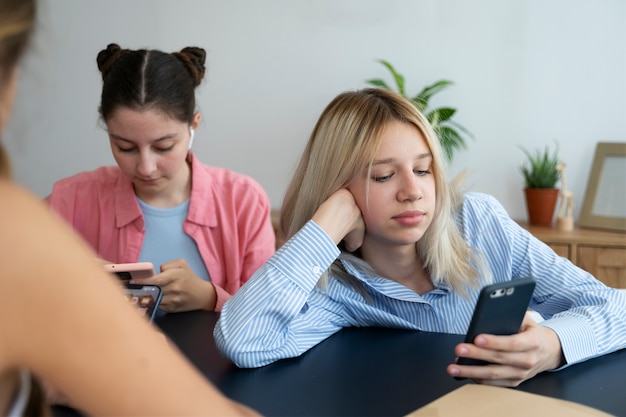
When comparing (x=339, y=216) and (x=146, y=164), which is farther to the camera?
(x=146, y=164)

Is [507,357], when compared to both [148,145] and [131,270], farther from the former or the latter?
[148,145]

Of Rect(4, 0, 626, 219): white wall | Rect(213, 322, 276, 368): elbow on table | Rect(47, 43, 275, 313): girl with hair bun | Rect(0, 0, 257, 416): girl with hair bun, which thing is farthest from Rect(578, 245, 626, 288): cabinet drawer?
Rect(0, 0, 257, 416): girl with hair bun

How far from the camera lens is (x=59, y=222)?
56 cm

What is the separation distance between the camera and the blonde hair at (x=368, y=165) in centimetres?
155

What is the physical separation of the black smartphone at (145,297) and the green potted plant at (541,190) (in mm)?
2403

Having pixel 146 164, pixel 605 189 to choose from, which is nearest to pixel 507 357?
pixel 146 164

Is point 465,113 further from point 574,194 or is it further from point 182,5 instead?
point 182,5

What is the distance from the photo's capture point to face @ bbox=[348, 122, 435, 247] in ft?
4.87

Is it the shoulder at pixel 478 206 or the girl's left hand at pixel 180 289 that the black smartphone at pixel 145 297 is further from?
the shoulder at pixel 478 206

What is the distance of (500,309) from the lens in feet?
3.70

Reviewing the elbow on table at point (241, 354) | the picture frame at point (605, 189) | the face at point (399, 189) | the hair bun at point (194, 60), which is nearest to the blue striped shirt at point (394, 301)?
the elbow on table at point (241, 354)

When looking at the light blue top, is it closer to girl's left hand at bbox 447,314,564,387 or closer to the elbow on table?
the elbow on table

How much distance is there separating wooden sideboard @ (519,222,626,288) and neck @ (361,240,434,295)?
5.86 feet

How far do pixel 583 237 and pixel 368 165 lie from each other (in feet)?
6.70
